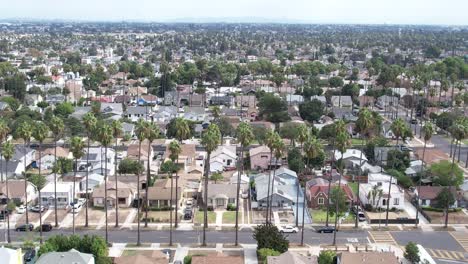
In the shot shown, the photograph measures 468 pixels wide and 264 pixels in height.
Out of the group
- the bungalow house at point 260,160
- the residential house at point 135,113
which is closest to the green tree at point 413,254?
the bungalow house at point 260,160

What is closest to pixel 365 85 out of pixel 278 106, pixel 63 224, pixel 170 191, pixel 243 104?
pixel 243 104

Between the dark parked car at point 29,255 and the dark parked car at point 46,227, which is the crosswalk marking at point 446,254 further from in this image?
the dark parked car at point 46,227

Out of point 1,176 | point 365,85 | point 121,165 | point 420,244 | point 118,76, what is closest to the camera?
point 420,244

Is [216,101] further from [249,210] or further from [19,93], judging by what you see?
[249,210]

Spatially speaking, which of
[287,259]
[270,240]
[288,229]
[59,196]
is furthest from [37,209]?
[287,259]

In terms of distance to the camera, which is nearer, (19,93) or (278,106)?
(278,106)
